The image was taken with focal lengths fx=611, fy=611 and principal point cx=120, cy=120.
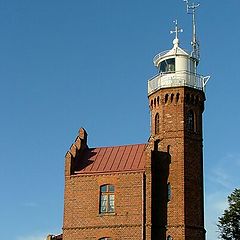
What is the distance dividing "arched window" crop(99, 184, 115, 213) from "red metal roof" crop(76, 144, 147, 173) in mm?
1349

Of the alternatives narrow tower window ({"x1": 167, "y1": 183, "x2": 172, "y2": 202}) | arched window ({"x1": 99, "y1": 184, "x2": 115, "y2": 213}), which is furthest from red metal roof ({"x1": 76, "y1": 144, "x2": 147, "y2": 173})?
narrow tower window ({"x1": 167, "y1": 183, "x2": 172, "y2": 202})

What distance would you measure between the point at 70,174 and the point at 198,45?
1442 cm

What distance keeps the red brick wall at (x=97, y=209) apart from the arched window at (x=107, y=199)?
29cm

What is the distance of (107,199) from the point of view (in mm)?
44875

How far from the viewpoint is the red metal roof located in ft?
150

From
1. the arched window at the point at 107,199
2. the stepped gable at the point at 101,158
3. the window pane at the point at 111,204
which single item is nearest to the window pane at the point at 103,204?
the arched window at the point at 107,199

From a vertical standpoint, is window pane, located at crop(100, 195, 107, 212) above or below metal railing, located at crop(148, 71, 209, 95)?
below

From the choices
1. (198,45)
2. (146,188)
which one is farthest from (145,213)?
(198,45)

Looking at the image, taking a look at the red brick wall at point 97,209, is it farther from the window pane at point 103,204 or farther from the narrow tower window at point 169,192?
the narrow tower window at point 169,192

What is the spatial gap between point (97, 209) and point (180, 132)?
8.35 m

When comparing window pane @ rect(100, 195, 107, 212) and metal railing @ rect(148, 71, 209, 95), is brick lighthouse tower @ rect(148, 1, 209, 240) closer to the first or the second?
metal railing @ rect(148, 71, 209, 95)

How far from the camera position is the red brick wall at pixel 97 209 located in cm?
4359

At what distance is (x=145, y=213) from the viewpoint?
4297cm

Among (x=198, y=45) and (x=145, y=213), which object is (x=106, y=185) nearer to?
(x=145, y=213)
